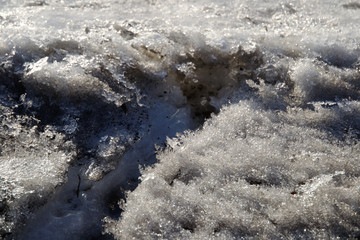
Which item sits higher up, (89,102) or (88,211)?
(89,102)

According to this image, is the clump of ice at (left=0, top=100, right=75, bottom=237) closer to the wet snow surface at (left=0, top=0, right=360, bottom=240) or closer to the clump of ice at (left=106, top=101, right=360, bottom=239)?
the wet snow surface at (left=0, top=0, right=360, bottom=240)

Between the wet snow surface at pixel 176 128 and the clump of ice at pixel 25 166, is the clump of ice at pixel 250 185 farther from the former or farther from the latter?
the clump of ice at pixel 25 166

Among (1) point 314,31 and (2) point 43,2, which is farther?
(2) point 43,2

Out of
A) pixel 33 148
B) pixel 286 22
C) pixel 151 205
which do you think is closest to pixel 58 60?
pixel 33 148

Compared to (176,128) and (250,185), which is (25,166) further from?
(250,185)

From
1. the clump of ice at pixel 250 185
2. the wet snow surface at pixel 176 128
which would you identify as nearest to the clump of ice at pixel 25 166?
the wet snow surface at pixel 176 128

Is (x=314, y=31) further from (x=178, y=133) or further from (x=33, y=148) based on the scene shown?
(x=33, y=148)

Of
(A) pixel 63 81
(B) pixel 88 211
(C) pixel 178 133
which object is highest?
(A) pixel 63 81
